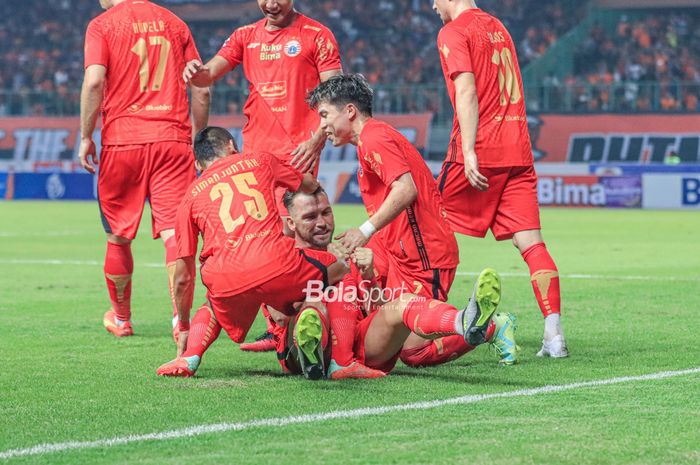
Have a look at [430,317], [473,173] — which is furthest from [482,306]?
[473,173]

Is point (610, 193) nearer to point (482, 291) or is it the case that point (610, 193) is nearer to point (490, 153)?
point (490, 153)

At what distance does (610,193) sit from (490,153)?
2054 cm

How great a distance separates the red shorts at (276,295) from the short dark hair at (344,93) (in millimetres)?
785

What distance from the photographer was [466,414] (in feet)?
16.8

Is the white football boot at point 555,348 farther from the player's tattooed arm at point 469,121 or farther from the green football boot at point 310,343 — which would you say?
the green football boot at point 310,343

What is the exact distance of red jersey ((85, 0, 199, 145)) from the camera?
8359 mm

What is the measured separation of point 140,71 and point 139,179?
0.72m

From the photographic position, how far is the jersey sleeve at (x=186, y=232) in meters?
6.30

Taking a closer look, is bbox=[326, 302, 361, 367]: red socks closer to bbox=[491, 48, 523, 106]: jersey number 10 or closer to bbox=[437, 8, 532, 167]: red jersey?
bbox=[437, 8, 532, 167]: red jersey

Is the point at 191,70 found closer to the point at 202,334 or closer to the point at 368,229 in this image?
the point at 202,334

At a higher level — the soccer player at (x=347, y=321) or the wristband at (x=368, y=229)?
the wristband at (x=368, y=229)

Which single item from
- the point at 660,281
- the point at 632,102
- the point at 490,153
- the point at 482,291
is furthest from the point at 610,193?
the point at 482,291

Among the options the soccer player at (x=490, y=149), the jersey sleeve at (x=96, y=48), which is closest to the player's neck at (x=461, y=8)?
the soccer player at (x=490, y=149)

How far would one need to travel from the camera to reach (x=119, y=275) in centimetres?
868
